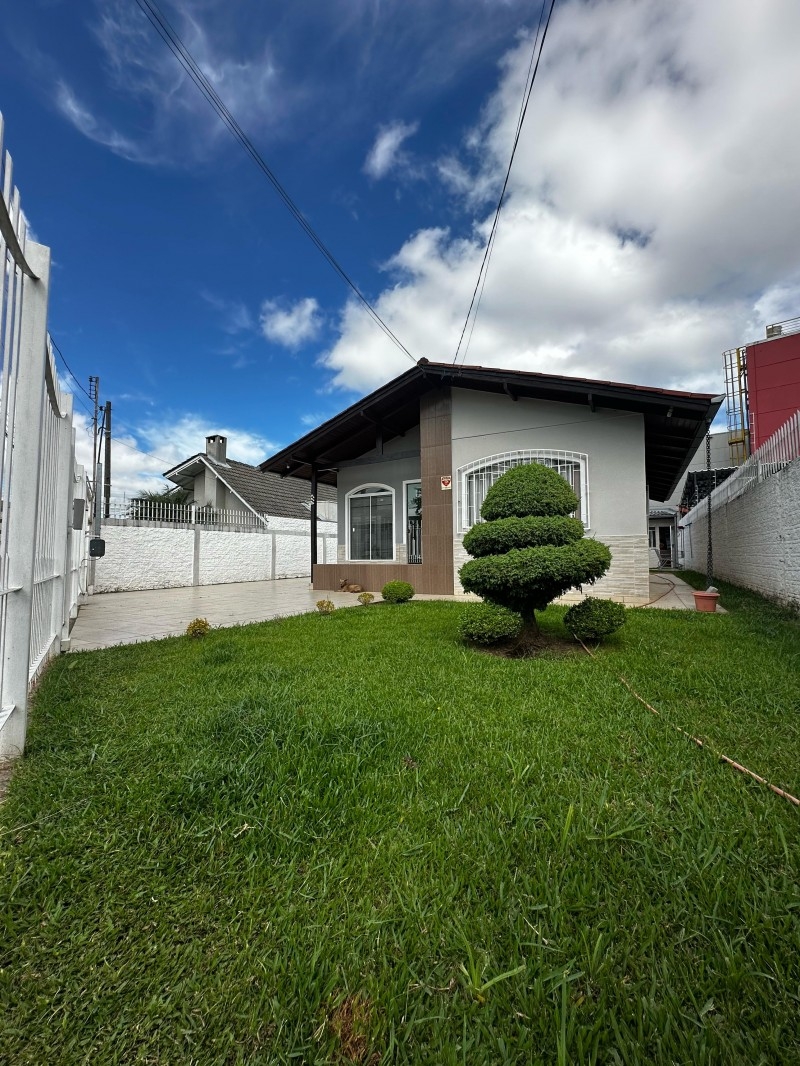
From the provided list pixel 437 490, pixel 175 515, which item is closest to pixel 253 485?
pixel 175 515

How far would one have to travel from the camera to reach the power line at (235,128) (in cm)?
508

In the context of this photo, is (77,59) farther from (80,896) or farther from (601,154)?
(80,896)

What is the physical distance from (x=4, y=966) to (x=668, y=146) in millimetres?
8877

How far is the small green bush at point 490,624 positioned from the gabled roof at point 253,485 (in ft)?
49.4

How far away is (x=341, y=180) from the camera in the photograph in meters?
8.21

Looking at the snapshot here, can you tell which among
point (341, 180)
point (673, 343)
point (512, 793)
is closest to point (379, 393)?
point (341, 180)

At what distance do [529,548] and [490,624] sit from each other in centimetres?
86

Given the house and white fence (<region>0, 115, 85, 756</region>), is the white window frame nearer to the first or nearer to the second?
the house

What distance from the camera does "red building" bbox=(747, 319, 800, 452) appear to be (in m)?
17.0

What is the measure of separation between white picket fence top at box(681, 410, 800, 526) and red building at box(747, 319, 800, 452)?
9418 mm

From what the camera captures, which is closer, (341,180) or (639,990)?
(639,990)

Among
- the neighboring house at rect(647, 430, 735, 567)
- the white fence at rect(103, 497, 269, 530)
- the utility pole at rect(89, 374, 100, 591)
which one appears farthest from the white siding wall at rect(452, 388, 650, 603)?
the neighboring house at rect(647, 430, 735, 567)

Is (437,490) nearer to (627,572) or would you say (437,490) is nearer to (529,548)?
(627,572)

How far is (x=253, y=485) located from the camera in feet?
64.5
